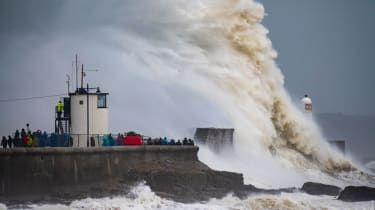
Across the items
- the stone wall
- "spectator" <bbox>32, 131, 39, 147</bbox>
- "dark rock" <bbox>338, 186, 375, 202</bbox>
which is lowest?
"dark rock" <bbox>338, 186, 375, 202</bbox>

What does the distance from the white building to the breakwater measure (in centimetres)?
115

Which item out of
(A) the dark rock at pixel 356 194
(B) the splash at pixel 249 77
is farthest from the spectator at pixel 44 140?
(B) the splash at pixel 249 77

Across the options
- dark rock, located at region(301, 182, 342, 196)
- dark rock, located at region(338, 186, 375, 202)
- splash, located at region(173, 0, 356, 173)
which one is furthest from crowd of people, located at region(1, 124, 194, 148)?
splash, located at region(173, 0, 356, 173)

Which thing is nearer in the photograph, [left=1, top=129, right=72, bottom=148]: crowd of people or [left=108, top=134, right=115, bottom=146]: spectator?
[left=1, top=129, right=72, bottom=148]: crowd of people

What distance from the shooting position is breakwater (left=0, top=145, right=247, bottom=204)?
27391mm

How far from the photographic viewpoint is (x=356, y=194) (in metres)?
32.5

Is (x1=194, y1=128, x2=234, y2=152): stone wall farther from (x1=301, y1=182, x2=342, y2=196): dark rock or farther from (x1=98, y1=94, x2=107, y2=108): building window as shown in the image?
(x1=98, y1=94, x2=107, y2=108): building window

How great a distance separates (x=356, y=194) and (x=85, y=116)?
816 centimetres

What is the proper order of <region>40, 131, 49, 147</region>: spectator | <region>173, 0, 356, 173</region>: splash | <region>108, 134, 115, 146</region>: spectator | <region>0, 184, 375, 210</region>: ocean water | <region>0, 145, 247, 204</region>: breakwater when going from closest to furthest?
<region>0, 145, 247, 204</region>: breakwater
<region>0, 184, 375, 210</region>: ocean water
<region>40, 131, 49, 147</region>: spectator
<region>108, 134, 115, 146</region>: spectator
<region>173, 0, 356, 173</region>: splash

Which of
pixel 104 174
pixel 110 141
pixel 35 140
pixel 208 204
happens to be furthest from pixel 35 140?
pixel 208 204

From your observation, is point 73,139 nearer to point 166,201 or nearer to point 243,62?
point 166,201

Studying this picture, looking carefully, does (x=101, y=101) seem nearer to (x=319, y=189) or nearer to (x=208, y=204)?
(x=208, y=204)

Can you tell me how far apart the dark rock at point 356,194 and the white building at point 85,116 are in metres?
7.26

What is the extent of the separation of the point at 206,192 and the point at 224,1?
12.4 metres
